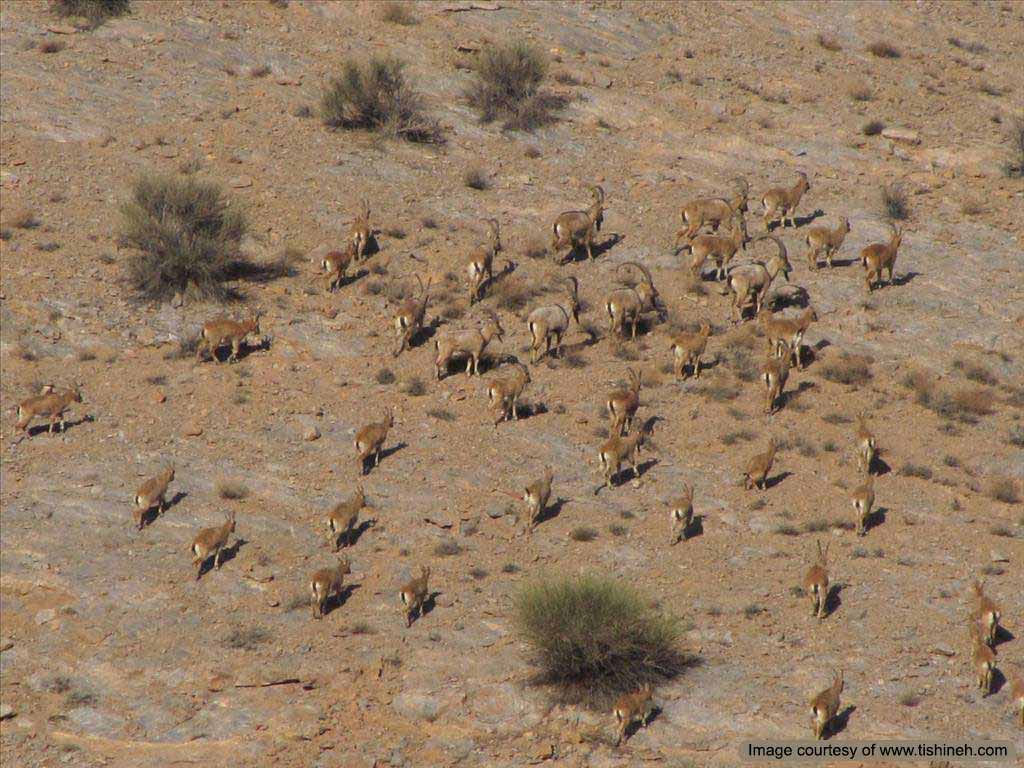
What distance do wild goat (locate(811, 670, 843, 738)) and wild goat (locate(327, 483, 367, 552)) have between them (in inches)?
242

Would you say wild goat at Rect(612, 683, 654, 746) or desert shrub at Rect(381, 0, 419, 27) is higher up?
desert shrub at Rect(381, 0, 419, 27)

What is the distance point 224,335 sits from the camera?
769 inches

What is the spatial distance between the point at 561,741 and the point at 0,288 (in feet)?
41.6

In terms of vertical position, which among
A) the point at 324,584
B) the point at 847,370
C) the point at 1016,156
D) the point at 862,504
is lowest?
the point at 324,584

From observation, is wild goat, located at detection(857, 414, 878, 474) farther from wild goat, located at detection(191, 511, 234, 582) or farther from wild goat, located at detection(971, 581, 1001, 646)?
wild goat, located at detection(191, 511, 234, 582)

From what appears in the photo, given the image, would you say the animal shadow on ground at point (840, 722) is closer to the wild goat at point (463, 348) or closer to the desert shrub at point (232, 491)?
the desert shrub at point (232, 491)

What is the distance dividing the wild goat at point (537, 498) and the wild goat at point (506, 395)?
189 cm

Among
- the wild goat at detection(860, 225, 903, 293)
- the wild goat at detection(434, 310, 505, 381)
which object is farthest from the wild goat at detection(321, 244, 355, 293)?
the wild goat at detection(860, 225, 903, 293)

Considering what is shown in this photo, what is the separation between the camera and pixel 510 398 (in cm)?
1870

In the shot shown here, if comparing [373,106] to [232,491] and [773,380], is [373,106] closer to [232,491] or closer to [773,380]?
[773,380]

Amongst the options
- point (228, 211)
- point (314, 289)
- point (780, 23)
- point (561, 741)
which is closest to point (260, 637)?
point (561, 741)

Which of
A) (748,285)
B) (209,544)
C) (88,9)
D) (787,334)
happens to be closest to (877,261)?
(748,285)

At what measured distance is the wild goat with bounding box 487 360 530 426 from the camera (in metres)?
18.6

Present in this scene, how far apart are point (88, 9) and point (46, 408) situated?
14208 millimetres
